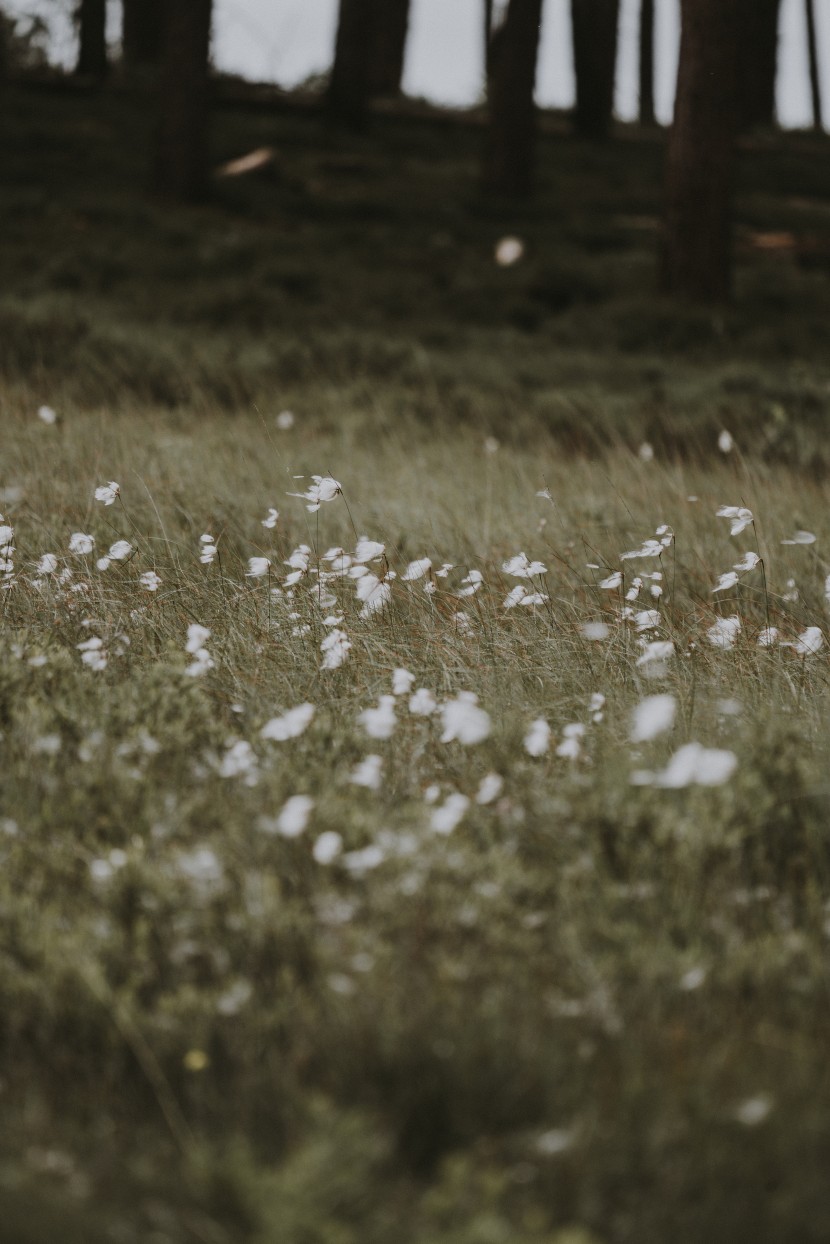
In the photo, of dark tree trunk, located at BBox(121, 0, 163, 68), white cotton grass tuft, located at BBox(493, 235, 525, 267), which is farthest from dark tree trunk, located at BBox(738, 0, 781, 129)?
dark tree trunk, located at BBox(121, 0, 163, 68)

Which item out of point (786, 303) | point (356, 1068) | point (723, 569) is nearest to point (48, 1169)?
point (356, 1068)

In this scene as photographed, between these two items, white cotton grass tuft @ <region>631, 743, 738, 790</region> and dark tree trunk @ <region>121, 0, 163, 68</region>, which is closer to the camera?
white cotton grass tuft @ <region>631, 743, 738, 790</region>

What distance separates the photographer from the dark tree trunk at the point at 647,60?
2831 centimetres

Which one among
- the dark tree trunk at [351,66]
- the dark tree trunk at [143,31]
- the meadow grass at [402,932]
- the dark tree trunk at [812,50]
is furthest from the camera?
the dark tree trunk at [812,50]

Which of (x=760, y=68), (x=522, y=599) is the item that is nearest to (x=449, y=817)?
(x=522, y=599)

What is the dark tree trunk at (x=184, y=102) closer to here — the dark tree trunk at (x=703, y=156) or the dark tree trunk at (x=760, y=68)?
the dark tree trunk at (x=703, y=156)

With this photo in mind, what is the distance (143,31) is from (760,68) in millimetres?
13767

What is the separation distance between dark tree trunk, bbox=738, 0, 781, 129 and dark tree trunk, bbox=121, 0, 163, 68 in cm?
1240

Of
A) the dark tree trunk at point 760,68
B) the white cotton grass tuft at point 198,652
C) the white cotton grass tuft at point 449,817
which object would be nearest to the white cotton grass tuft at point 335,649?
the white cotton grass tuft at point 198,652

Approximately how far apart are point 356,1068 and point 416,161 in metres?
18.6

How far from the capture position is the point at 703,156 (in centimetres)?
1033

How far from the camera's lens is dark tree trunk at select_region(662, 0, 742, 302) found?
9852mm

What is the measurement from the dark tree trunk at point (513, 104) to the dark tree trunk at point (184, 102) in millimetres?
4242

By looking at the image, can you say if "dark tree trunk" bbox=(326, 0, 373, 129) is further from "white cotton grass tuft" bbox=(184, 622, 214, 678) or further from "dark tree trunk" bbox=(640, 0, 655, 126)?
"white cotton grass tuft" bbox=(184, 622, 214, 678)
